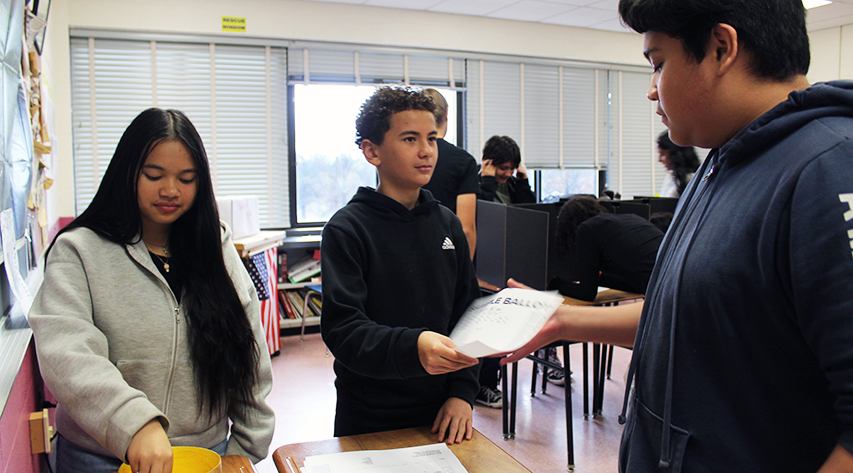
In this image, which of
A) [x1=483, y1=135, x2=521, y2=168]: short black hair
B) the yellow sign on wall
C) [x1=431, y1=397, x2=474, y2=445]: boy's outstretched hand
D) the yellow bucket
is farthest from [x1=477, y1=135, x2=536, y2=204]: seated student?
the yellow bucket

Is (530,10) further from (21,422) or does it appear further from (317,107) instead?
(21,422)

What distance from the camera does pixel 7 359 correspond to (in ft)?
3.47

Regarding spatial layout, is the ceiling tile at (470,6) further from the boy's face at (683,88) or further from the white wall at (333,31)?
the boy's face at (683,88)

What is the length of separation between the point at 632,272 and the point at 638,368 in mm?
2281

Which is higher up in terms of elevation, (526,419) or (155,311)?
(155,311)

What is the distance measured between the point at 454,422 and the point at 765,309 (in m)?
0.69

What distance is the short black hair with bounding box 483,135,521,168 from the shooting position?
3713mm

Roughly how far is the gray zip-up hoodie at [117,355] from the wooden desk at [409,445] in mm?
193

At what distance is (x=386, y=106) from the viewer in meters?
1.40

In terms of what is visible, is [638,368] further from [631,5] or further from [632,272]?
[632,272]

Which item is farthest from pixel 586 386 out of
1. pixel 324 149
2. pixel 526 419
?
pixel 324 149

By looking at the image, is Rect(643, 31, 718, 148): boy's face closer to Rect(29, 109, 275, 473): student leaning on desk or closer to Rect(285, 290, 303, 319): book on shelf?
Rect(29, 109, 275, 473): student leaning on desk

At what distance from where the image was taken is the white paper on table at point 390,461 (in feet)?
3.17

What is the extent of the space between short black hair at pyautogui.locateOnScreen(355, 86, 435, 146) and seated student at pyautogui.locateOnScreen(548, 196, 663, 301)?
71.3 inches
